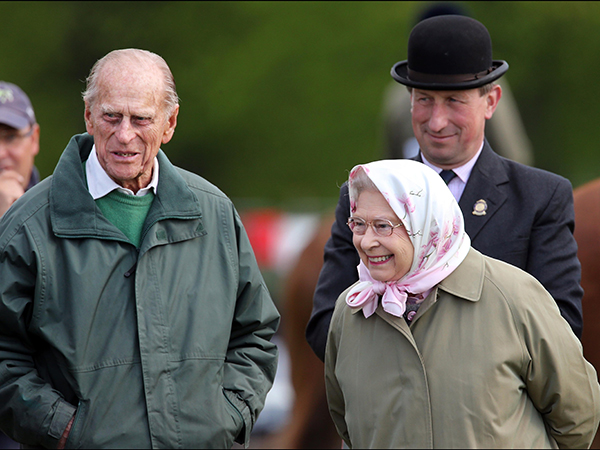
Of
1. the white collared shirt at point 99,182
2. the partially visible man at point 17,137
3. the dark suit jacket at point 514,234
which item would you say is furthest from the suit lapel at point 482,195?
the partially visible man at point 17,137

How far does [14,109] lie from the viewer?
15.5ft

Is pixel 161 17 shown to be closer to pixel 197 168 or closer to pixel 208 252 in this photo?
pixel 197 168

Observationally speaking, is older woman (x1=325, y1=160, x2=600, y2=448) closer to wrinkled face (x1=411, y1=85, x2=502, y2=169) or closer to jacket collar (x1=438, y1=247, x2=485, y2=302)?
jacket collar (x1=438, y1=247, x2=485, y2=302)

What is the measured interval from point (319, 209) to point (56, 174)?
8.42 m

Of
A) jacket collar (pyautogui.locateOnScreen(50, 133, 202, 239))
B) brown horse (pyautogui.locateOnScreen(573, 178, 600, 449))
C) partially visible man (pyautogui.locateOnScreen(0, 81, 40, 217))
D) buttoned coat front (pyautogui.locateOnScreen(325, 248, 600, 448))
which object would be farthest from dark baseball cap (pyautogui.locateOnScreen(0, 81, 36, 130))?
brown horse (pyautogui.locateOnScreen(573, 178, 600, 449))

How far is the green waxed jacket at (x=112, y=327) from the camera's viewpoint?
3242 mm

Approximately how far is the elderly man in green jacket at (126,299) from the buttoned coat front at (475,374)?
0.56 meters

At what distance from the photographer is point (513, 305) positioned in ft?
10.0

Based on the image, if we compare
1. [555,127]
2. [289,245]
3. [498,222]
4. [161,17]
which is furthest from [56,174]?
[555,127]

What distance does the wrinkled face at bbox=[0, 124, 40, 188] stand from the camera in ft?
15.2

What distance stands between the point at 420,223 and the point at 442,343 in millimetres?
405

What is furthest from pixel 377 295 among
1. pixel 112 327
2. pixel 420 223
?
pixel 112 327

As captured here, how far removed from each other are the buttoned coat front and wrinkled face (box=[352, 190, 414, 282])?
0.14m

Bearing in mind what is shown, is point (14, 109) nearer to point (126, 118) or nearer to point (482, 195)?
point (126, 118)
